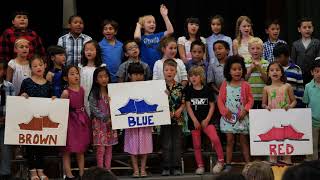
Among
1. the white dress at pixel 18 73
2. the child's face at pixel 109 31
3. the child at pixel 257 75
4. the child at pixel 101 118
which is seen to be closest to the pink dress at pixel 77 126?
the child at pixel 101 118

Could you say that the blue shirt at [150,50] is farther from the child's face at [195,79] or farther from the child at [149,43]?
the child's face at [195,79]

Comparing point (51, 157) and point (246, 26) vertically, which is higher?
point (246, 26)

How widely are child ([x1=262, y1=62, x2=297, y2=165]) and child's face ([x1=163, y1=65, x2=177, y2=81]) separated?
1182 mm

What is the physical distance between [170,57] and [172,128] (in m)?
0.97

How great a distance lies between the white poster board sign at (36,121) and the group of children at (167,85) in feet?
0.53

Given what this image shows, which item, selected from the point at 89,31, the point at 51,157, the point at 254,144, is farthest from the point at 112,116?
the point at 89,31

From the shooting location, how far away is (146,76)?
361 inches

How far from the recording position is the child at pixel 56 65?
8.83m

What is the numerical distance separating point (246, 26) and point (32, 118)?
10.9ft

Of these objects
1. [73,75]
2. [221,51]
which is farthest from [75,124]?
[221,51]

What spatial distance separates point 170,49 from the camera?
30.3ft

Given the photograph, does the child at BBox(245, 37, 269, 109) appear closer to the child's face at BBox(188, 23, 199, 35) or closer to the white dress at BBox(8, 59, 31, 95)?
the child's face at BBox(188, 23, 199, 35)

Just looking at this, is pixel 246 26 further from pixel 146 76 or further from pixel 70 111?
pixel 70 111

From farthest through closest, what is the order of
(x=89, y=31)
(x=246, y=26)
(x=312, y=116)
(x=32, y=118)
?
(x=89, y=31) < (x=246, y=26) < (x=312, y=116) < (x=32, y=118)
